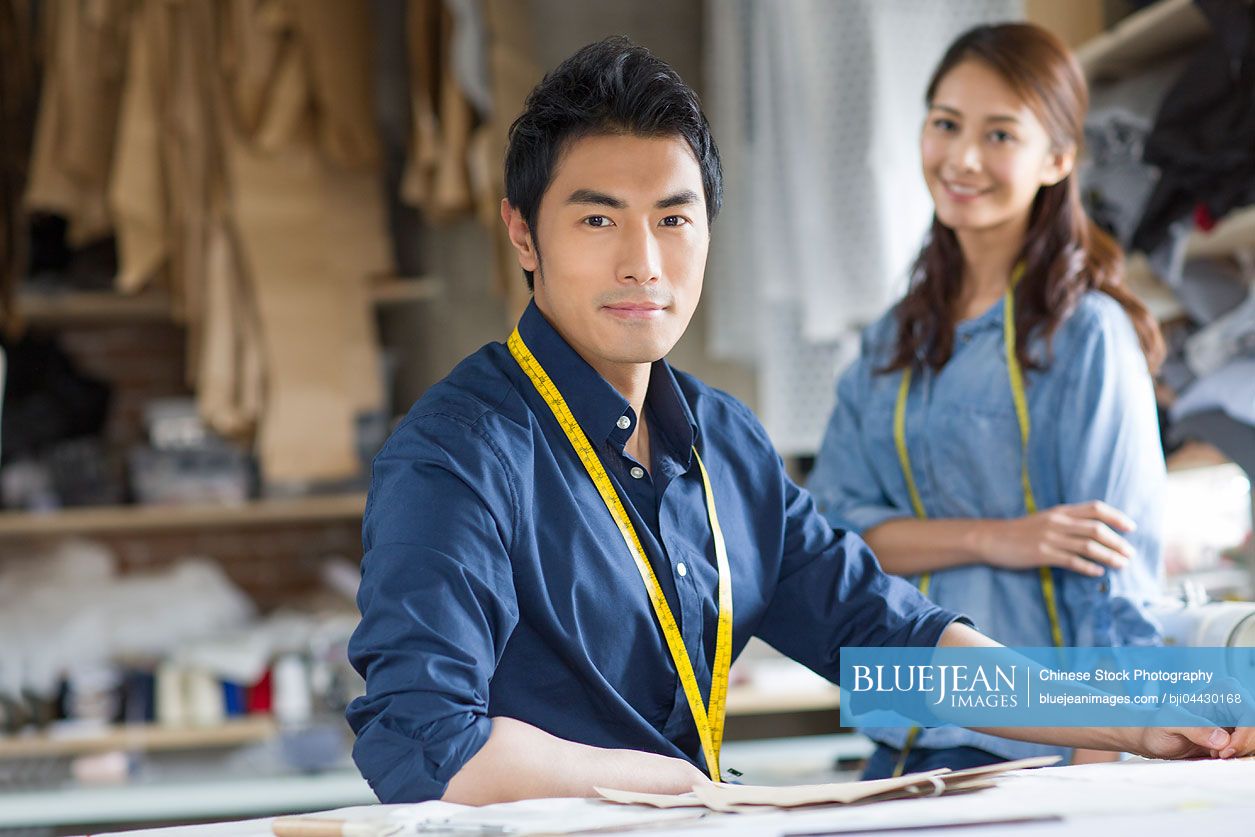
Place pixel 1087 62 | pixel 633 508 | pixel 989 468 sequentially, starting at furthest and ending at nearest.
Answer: pixel 1087 62 < pixel 989 468 < pixel 633 508

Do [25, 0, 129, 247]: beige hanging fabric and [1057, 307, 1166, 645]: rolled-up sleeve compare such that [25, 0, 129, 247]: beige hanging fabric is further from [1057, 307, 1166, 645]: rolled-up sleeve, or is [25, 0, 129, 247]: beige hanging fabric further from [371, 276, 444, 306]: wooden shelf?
[1057, 307, 1166, 645]: rolled-up sleeve

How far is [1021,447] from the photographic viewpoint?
6.29 ft

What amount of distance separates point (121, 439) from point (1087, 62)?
2.78 meters

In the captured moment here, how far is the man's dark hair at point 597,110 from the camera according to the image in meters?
1.43

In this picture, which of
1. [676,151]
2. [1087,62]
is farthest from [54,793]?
[1087,62]

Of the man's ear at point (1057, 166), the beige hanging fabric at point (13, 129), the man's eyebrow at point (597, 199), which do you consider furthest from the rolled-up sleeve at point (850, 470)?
the beige hanging fabric at point (13, 129)

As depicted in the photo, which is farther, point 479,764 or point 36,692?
point 36,692

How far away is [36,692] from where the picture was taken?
132 inches

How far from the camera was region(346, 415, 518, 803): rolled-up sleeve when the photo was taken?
115cm

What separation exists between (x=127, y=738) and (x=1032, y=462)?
2.40 meters

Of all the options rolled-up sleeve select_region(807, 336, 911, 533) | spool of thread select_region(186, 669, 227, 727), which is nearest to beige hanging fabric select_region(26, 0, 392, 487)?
spool of thread select_region(186, 669, 227, 727)

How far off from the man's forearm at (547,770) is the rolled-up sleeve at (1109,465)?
83 centimetres

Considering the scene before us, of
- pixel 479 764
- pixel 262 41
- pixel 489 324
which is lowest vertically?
pixel 479 764

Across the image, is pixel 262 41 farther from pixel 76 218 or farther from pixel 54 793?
pixel 54 793
